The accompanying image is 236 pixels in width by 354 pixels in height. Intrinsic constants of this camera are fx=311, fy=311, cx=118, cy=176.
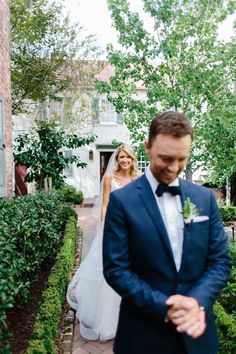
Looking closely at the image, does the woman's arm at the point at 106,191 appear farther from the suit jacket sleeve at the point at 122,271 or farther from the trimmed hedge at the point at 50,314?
the suit jacket sleeve at the point at 122,271

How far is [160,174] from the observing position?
147 centimetres

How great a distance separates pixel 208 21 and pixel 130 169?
7.12m

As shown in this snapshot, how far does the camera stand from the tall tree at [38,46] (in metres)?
12.0

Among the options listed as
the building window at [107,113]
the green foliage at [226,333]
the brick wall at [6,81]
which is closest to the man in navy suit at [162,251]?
the green foliage at [226,333]

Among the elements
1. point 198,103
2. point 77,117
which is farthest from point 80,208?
point 198,103

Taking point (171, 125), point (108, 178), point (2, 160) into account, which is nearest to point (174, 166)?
point (171, 125)

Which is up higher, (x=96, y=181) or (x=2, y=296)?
(x=2, y=296)

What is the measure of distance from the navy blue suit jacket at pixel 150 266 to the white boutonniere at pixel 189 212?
1.6 inches

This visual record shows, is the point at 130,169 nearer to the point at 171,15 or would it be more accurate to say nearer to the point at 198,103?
the point at 198,103

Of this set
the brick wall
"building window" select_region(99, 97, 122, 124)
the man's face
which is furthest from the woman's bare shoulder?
"building window" select_region(99, 97, 122, 124)

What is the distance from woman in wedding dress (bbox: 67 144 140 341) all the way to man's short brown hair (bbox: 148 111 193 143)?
8.17 feet

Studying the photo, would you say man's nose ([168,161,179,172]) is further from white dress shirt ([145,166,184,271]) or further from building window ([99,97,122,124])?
building window ([99,97,122,124])

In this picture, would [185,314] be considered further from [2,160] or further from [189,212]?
[2,160]

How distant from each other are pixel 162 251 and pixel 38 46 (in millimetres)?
13209
